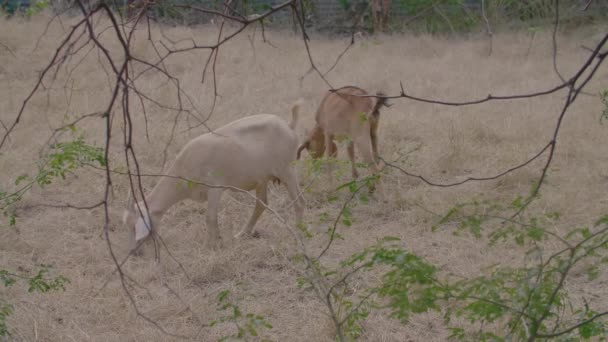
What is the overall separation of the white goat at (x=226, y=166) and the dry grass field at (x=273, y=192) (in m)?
0.18

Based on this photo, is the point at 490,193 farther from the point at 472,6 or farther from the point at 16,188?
the point at 472,6

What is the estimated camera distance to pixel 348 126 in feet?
21.2

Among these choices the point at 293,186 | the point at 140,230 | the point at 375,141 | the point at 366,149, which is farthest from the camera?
the point at 375,141

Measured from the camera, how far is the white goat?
16.9 feet

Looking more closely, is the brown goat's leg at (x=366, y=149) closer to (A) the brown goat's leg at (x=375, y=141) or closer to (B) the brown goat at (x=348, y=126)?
(B) the brown goat at (x=348, y=126)

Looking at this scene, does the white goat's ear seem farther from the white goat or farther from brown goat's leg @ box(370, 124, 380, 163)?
brown goat's leg @ box(370, 124, 380, 163)

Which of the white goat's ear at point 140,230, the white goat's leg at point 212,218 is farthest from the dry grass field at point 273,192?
the white goat's ear at point 140,230

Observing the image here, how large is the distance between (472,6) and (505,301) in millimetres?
13210

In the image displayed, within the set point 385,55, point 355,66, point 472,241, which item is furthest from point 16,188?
point 385,55

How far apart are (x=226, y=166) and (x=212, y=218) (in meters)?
0.37

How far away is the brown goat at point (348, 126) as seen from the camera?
6.26 metres

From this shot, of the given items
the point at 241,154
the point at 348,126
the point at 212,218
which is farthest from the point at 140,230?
the point at 348,126

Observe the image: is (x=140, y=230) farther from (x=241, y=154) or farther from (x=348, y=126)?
(x=348, y=126)

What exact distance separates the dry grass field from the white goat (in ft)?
0.59
